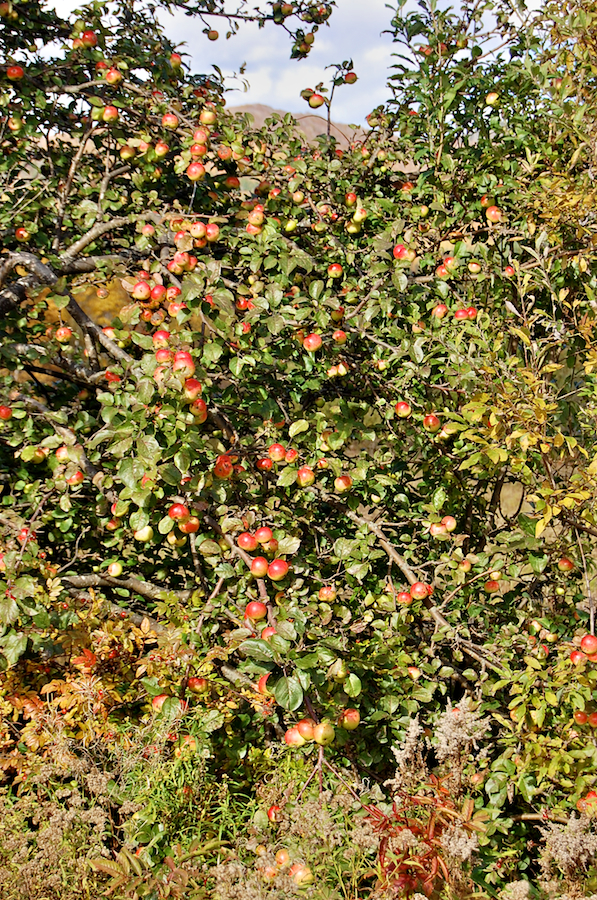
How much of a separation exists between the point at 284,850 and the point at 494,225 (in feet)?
6.81

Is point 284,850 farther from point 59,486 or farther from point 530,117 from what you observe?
point 530,117

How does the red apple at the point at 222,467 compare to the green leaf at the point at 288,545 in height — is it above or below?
above

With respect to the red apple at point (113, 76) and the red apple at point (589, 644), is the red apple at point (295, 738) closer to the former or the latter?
the red apple at point (589, 644)

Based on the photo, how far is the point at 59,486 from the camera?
209 cm

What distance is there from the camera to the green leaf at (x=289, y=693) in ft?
4.60

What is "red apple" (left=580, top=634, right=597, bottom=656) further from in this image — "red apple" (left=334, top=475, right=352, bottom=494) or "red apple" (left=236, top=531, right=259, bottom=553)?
"red apple" (left=236, top=531, right=259, bottom=553)

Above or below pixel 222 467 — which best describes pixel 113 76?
above

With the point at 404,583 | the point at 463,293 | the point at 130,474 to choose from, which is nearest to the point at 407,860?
the point at 130,474

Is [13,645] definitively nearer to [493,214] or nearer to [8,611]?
[8,611]

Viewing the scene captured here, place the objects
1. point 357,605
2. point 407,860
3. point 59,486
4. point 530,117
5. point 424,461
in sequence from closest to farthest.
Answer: point 407,860 < point 59,486 < point 357,605 < point 424,461 < point 530,117

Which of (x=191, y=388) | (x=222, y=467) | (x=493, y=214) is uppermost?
(x=493, y=214)

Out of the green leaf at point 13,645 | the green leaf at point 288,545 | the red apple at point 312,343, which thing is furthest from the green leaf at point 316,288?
the green leaf at point 13,645

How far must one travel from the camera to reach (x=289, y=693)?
1.42m

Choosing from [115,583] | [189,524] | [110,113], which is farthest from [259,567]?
[110,113]
